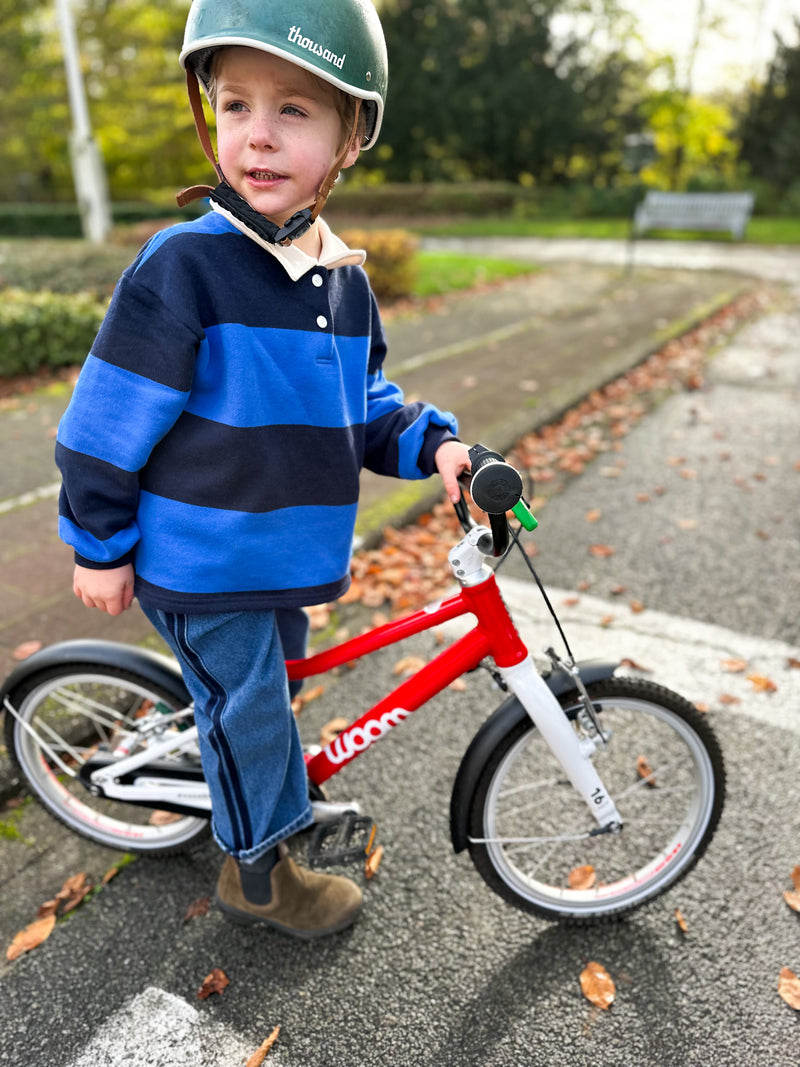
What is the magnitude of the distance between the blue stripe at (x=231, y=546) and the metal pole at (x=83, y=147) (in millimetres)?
16331

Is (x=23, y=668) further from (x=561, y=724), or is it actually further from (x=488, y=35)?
(x=488, y=35)

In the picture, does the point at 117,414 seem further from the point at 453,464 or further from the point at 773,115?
the point at 773,115

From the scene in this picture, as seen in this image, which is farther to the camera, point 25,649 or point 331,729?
point 25,649

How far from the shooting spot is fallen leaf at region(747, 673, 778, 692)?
10.2ft

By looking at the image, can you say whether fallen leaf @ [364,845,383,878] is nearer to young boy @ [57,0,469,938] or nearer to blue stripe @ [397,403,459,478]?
young boy @ [57,0,469,938]

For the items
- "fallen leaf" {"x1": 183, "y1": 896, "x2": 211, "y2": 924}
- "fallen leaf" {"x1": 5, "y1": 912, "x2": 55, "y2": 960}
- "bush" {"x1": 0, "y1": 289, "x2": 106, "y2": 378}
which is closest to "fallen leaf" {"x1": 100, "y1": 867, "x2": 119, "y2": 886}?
"fallen leaf" {"x1": 5, "y1": 912, "x2": 55, "y2": 960}

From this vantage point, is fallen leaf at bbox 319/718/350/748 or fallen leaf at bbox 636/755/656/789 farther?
fallen leaf at bbox 319/718/350/748

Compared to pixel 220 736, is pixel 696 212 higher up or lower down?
lower down

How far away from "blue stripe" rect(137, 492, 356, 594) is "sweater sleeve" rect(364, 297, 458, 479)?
230 mm

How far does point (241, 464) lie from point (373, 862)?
138cm

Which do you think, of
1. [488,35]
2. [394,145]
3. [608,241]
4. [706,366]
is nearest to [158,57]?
[394,145]

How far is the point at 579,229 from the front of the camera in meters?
20.9

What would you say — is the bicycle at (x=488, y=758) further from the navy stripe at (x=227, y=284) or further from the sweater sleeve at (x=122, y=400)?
the sweater sleeve at (x=122, y=400)

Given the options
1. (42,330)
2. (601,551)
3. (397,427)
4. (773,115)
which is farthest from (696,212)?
(397,427)
